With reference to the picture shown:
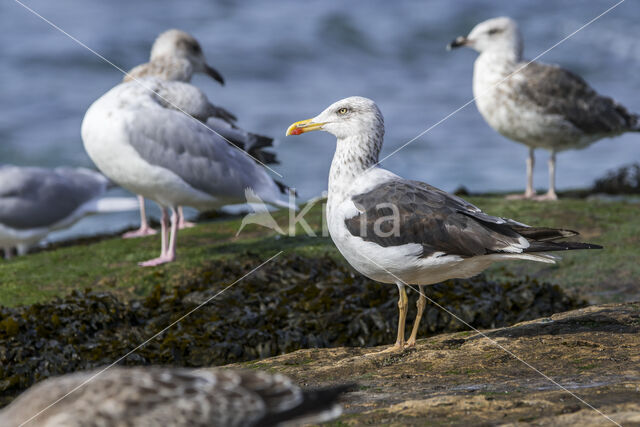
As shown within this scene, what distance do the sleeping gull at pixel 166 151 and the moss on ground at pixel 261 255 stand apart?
1.66 feet

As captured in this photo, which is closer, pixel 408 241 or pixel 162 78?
pixel 408 241

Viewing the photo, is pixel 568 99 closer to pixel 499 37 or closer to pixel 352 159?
pixel 499 37

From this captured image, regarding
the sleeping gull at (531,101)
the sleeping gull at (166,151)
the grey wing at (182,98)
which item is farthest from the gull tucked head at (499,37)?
the grey wing at (182,98)

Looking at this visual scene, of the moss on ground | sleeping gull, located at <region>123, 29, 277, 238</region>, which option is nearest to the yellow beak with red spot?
the moss on ground

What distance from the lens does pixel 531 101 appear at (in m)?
12.5

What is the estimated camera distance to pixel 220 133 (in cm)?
1049

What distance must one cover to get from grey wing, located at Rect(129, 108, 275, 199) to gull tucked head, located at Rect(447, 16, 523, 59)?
519 cm

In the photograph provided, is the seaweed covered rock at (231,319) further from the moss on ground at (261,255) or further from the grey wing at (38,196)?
the grey wing at (38,196)

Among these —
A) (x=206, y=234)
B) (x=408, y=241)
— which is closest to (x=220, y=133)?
(x=206, y=234)

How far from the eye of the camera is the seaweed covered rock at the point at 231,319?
7234mm

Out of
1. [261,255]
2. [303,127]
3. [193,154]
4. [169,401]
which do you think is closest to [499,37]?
[193,154]

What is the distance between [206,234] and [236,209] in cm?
572

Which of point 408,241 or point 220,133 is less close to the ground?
point 220,133

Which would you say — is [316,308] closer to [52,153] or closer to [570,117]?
[570,117]
